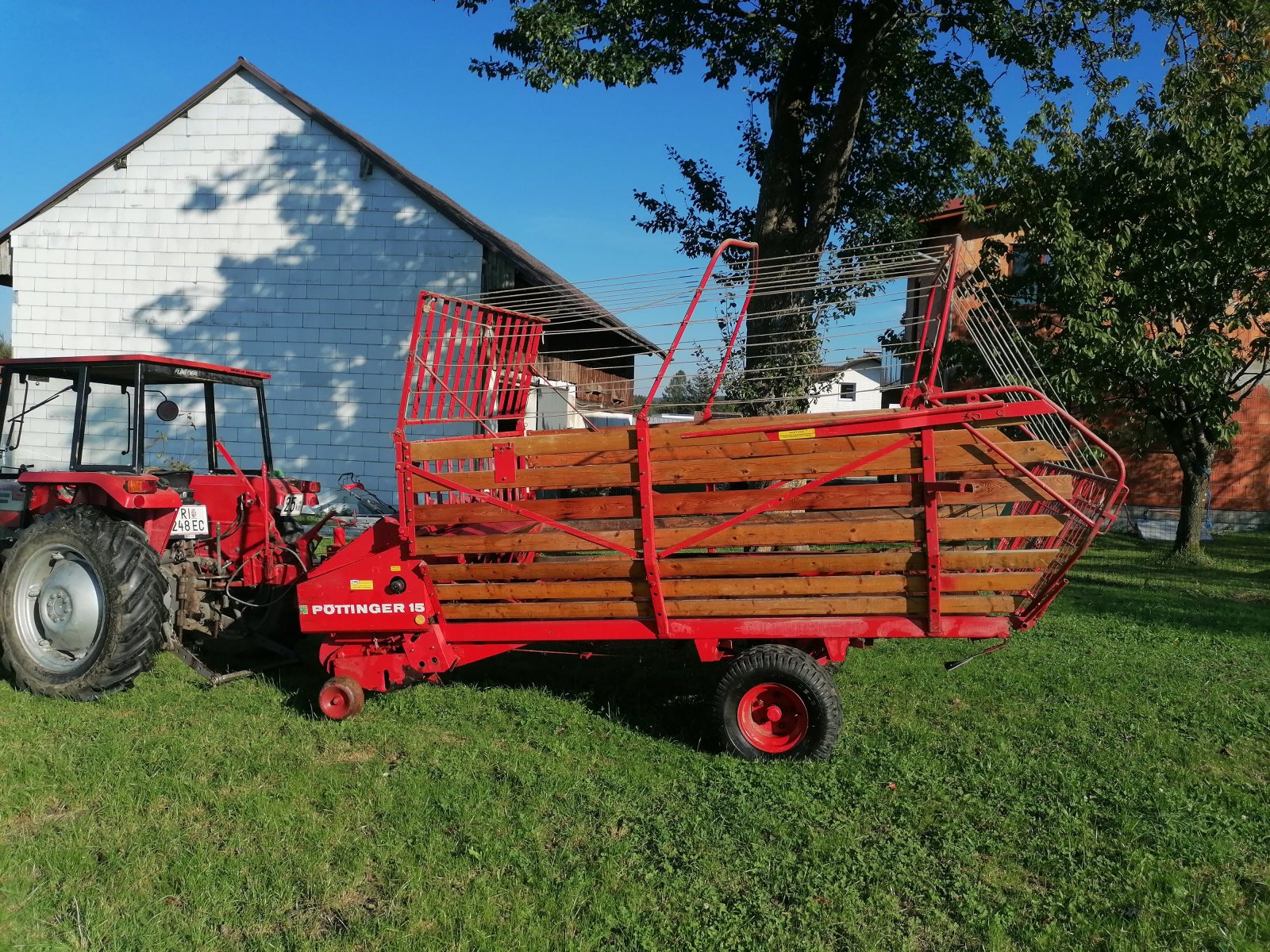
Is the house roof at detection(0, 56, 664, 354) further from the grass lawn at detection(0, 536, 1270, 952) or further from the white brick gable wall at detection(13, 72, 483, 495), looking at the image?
the grass lawn at detection(0, 536, 1270, 952)

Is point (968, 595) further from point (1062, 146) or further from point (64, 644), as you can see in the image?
point (1062, 146)

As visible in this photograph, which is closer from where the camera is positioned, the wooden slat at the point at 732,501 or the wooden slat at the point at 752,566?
the wooden slat at the point at 732,501

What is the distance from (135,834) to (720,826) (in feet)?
8.07

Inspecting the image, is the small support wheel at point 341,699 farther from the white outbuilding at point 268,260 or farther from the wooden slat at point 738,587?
the white outbuilding at point 268,260

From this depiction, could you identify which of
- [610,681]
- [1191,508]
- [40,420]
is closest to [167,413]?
[40,420]

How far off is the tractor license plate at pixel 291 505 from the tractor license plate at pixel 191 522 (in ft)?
1.71

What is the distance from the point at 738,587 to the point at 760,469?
64 cm

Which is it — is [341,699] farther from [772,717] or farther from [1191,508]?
[1191,508]

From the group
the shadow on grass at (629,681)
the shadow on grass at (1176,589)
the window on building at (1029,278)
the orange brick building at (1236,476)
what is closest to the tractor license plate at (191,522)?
the shadow on grass at (629,681)

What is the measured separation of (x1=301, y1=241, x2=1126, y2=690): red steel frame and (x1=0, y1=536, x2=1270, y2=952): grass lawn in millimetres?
527

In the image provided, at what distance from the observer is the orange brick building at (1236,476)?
19203 millimetres

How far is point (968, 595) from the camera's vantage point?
14.6 feet

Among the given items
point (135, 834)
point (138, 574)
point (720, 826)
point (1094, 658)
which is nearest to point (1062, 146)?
point (1094, 658)

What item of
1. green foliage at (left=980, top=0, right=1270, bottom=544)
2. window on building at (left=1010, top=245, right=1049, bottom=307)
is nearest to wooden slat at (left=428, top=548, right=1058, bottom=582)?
green foliage at (left=980, top=0, right=1270, bottom=544)
